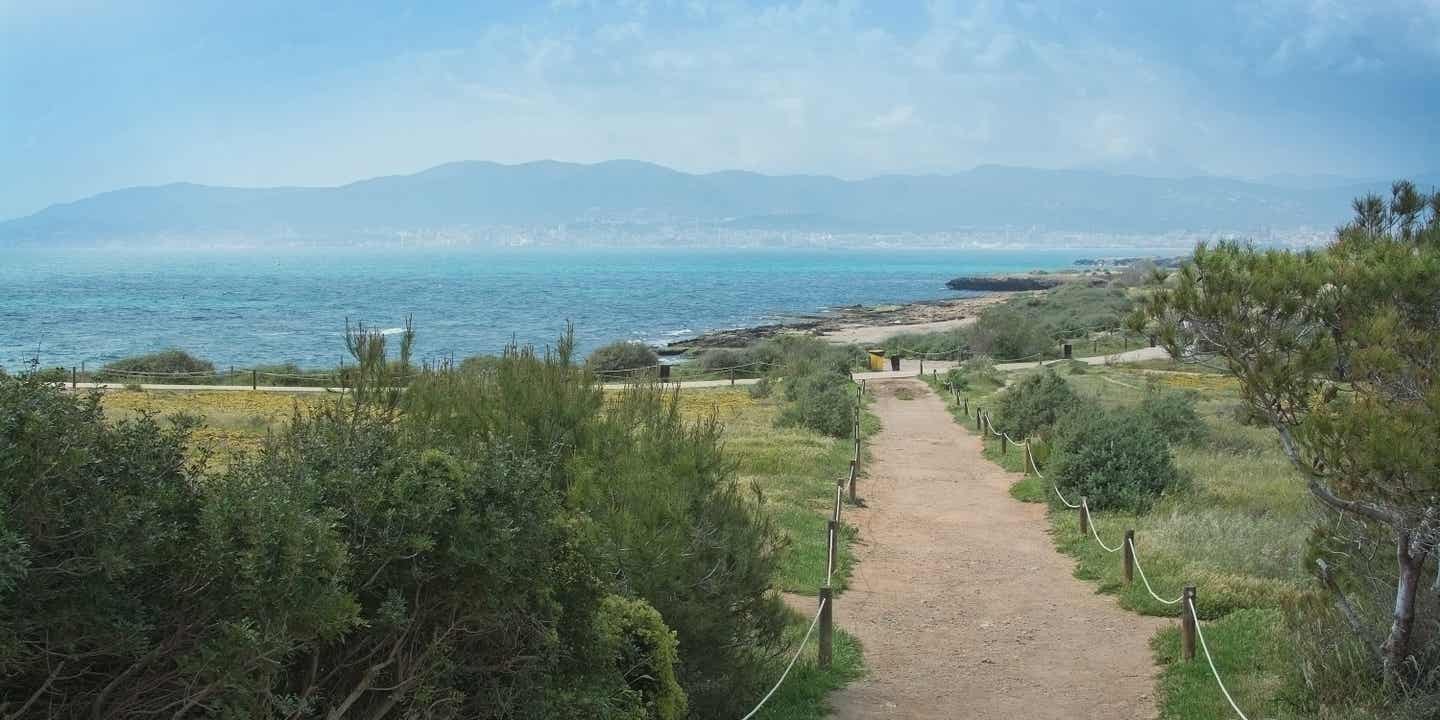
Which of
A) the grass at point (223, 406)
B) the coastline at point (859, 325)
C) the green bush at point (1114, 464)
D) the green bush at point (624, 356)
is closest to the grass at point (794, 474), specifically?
the green bush at point (1114, 464)

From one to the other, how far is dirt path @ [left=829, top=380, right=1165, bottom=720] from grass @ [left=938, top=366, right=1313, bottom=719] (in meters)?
0.29

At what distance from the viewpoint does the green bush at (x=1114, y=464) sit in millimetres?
16922

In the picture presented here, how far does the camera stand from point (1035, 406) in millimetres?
25672

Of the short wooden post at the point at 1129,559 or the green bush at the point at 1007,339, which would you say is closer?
the short wooden post at the point at 1129,559

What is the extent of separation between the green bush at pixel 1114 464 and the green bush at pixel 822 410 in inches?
360

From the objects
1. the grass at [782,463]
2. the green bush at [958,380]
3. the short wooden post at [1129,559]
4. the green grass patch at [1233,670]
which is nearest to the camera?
the green grass patch at [1233,670]

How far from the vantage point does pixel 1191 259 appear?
764 centimetres

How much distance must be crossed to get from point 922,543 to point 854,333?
6345 centimetres

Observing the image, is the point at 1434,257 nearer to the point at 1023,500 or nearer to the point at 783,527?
the point at 783,527

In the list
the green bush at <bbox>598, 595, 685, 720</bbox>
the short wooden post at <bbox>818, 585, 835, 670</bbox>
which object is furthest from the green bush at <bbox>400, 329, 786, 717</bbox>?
the short wooden post at <bbox>818, 585, 835, 670</bbox>

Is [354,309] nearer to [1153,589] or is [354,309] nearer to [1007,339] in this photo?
[1007,339]

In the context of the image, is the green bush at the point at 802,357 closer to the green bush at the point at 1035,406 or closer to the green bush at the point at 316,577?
the green bush at the point at 1035,406

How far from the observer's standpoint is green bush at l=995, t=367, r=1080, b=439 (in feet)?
82.7

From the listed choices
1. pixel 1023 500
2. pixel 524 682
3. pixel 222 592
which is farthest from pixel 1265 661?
pixel 1023 500
